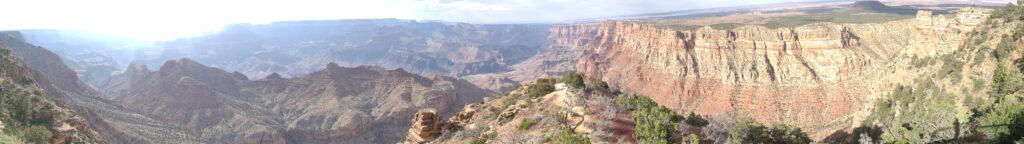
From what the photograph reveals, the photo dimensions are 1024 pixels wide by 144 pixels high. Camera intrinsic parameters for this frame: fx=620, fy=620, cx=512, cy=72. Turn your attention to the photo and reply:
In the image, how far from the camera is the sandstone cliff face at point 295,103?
96.5 m

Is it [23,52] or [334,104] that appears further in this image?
[23,52]

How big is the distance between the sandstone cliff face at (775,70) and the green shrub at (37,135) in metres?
56.9

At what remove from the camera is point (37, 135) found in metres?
44.8

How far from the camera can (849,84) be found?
83188mm

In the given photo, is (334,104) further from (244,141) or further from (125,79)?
(125,79)

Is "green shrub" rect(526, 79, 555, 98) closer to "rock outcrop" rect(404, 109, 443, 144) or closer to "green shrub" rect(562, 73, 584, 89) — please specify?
"green shrub" rect(562, 73, 584, 89)


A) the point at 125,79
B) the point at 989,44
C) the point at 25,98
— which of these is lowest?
the point at 125,79

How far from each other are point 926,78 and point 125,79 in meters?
216

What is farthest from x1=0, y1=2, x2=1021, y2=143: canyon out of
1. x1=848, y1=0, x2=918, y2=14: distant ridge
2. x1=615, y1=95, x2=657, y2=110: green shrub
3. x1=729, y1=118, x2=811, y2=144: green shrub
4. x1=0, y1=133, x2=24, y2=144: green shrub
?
x1=0, y1=133, x2=24, y2=144: green shrub

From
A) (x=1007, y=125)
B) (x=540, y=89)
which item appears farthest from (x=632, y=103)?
(x=1007, y=125)

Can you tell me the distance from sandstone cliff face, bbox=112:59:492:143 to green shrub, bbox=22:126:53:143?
44331 millimetres

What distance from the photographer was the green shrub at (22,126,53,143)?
145 ft

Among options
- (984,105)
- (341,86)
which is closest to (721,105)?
(984,105)

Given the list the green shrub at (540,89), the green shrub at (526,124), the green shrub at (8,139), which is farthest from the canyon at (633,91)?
the green shrub at (8,139)
